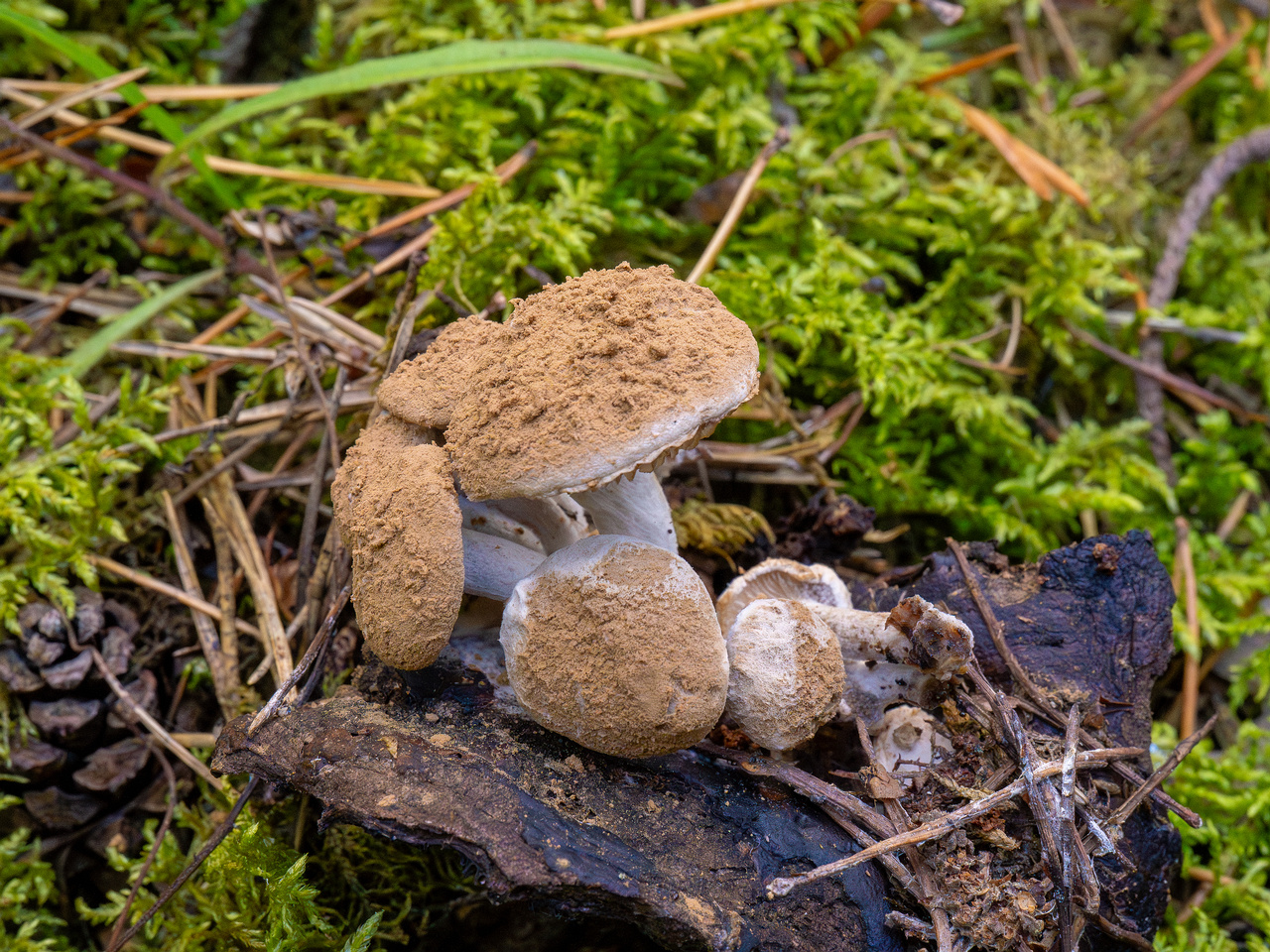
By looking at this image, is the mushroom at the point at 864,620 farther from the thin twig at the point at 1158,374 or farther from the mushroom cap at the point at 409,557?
the thin twig at the point at 1158,374

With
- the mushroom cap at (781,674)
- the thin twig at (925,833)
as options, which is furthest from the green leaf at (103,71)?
the thin twig at (925,833)

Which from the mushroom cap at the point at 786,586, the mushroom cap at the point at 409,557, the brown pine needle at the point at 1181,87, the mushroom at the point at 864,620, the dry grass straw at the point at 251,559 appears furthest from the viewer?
the brown pine needle at the point at 1181,87

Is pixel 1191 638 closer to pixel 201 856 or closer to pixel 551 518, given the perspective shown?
pixel 551 518

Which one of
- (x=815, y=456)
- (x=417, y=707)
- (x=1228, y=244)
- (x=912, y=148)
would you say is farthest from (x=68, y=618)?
(x=1228, y=244)

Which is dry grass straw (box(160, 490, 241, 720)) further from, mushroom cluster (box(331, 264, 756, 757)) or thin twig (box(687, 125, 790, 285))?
thin twig (box(687, 125, 790, 285))

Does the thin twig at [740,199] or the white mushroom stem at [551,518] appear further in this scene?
the thin twig at [740,199]

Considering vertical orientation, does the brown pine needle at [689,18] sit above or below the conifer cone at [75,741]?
above

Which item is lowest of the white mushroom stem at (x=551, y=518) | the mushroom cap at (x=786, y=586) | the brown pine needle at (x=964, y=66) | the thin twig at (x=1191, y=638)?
the thin twig at (x=1191, y=638)
